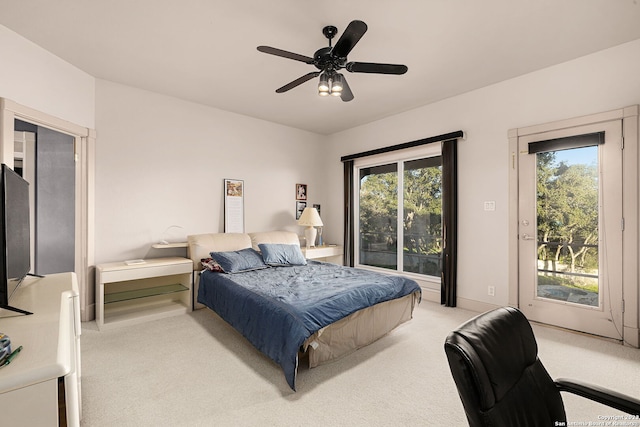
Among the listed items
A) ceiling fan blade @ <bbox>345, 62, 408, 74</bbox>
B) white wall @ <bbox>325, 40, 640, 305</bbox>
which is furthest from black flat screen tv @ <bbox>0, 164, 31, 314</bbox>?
white wall @ <bbox>325, 40, 640, 305</bbox>

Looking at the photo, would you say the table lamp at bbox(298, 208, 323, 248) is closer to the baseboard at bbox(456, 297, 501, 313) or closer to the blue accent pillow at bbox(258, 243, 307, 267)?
the blue accent pillow at bbox(258, 243, 307, 267)

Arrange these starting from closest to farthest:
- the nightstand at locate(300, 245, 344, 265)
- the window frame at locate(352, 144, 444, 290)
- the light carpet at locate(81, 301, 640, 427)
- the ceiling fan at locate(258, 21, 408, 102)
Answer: the light carpet at locate(81, 301, 640, 427) < the ceiling fan at locate(258, 21, 408, 102) < the window frame at locate(352, 144, 444, 290) < the nightstand at locate(300, 245, 344, 265)

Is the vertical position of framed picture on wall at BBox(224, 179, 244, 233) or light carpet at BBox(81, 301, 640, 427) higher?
framed picture on wall at BBox(224, 179, 244, 233)

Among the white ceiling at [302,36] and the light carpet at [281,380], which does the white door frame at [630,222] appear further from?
the white ceiling at [302,36]

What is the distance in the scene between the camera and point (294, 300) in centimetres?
242

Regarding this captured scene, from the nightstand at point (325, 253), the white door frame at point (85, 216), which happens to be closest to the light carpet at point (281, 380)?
the white door frame at point (85, 216)

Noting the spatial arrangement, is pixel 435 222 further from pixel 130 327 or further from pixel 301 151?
pixel 130 327

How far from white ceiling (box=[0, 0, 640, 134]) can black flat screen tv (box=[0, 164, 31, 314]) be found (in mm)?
1526

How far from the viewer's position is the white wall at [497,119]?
2.85 metres

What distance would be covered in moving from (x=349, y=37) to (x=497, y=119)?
2.47m

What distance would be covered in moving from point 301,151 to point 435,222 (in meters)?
2.66

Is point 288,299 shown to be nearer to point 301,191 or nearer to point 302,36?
point 302,36

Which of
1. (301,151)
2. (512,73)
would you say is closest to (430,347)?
(512,73)

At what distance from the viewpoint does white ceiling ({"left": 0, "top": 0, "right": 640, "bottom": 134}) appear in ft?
7.41
